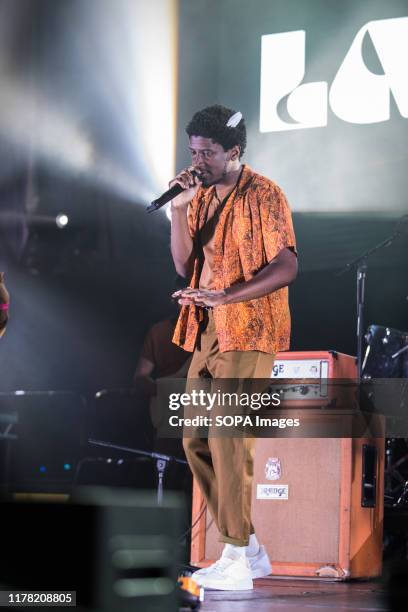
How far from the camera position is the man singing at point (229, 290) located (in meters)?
2.69

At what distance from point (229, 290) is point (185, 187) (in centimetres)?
38

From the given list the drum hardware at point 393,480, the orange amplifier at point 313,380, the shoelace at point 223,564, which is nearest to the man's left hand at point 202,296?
the shoelace at point 223,564

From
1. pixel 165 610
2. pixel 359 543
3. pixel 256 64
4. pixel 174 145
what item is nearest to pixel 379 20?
pixel 256 64

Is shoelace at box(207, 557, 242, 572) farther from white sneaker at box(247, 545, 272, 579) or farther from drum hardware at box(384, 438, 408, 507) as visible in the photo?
drum hardware at box(384, 438, 408, 507)

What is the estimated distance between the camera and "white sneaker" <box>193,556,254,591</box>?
2643 millimetres

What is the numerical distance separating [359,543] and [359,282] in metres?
1.25

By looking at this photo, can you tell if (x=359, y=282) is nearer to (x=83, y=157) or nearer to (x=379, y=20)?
(x=379, y=20)

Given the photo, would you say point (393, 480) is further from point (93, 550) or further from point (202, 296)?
point (93, 550)

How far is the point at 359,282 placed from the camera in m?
4.07

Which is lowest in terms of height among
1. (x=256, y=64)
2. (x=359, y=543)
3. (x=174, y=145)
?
(x=359, y=543)

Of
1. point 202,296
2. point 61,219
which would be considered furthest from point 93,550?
point 61,219

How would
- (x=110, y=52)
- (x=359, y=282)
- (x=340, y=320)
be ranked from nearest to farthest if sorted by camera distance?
(x=359, y=282), (x=340, y=320), (x=110, y=52)

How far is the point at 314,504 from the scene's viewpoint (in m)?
3.35

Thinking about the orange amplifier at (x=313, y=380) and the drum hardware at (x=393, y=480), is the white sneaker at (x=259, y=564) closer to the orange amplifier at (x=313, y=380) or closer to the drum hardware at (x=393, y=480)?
the orange amplifier at (x=313, y=380)
